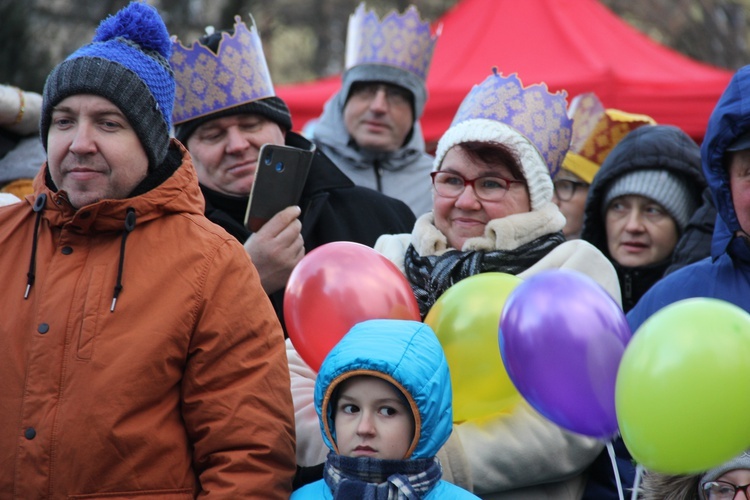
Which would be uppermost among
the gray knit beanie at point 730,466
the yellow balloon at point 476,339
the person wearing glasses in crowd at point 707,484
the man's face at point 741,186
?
the man's face at point 741,186

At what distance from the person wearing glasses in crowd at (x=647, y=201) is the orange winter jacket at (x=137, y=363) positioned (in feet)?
7.38

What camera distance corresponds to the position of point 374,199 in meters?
4.50

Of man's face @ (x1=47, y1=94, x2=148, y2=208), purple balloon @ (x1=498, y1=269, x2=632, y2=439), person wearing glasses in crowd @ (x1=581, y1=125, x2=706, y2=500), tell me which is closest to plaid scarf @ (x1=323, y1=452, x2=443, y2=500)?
purple balloon @ (x1=498, y1=269, x2=632, y2=439)

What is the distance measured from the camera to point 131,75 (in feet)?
10.1

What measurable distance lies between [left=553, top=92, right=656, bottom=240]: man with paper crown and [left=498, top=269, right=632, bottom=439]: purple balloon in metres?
2.78

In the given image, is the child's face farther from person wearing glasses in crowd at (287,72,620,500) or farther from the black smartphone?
the black smartphone

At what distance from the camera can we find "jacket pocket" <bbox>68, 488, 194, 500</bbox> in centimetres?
281

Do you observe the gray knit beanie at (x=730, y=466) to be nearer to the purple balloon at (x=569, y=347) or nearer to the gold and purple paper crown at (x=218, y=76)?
the purple balloon at (x=569, y=347)

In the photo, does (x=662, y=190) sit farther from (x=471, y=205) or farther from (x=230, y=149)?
(x=230, y=149)

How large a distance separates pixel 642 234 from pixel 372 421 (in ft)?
7.54

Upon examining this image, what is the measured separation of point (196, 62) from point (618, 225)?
1.95 m

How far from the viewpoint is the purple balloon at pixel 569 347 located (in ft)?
8.55

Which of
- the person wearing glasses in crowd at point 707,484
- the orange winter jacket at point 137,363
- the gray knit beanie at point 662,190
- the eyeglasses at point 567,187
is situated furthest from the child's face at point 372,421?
the eyeglasses at point 567,187

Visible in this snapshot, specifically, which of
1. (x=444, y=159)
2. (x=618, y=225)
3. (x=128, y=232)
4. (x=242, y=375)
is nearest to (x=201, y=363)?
(x=242, y=375)
